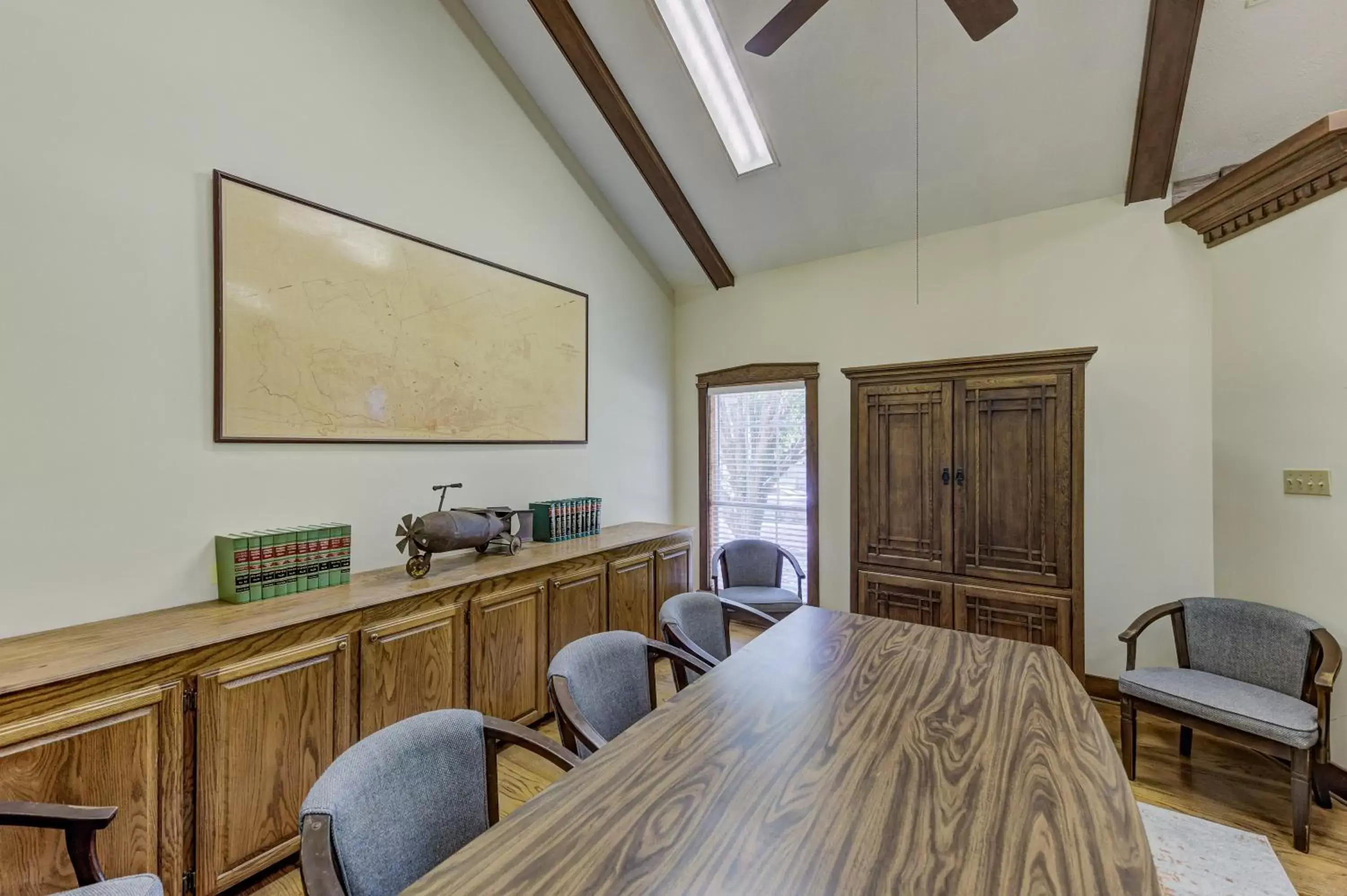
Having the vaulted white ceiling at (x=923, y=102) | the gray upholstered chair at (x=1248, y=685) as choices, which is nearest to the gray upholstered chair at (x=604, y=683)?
the gray upholstered chair at (x=1248, y=685)

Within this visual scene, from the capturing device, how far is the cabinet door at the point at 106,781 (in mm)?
1412

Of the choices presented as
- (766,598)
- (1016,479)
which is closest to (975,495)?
(1016,479)

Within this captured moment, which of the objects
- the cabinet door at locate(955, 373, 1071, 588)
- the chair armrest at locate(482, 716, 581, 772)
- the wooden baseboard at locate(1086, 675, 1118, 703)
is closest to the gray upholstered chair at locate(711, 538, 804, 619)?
the cabinet door at locate(955, 373, 1071, 588)

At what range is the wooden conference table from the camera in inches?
35.4

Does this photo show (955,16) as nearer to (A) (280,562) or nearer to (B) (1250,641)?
(B) (1250,641)

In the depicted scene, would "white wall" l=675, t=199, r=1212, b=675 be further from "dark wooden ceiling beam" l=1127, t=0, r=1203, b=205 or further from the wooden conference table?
the wooden conference table

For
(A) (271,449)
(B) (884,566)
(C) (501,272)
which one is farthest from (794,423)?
(A) (271,449)

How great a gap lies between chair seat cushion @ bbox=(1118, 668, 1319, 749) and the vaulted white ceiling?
2.59m

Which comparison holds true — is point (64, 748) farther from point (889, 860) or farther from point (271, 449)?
point (889, 860)

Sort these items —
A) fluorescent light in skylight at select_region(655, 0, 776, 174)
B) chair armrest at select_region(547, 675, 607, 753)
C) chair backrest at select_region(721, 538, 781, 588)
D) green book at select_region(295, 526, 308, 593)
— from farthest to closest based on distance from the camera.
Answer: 1. chair backrest at select_region(721, 538, 781, 588)
2. fluorescent light in skylight at select_region(655, 0, 776, 174)
3. green book at select_region(295, 526, 308, 593)
4. chair armrest at select_region(547, 675, 607, 753)

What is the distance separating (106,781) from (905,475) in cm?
346

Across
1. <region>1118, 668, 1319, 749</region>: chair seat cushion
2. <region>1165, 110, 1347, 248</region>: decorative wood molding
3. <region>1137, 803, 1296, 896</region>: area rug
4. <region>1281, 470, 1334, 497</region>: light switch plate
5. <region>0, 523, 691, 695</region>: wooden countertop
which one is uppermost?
<region>1165, 110, 1347, 248</region>: decorative wood molding

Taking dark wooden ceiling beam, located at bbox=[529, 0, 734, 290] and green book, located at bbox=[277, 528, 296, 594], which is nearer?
green book, located at bbox=[277, 528, 296, 594]

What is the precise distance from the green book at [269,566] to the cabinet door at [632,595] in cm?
161
